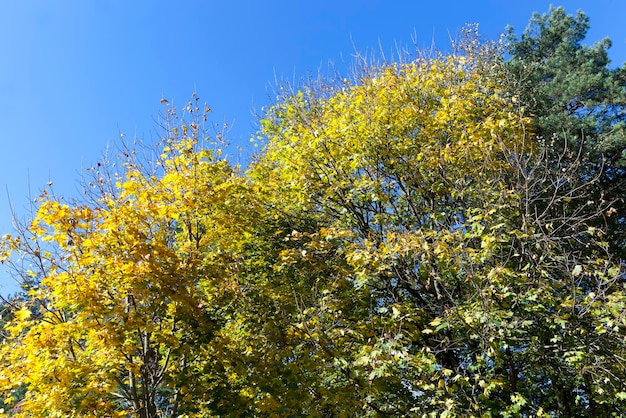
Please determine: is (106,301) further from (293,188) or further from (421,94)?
(421,94)

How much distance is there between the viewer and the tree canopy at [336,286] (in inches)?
184

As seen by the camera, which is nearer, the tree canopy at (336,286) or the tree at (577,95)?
the tree canopy at (336,286)

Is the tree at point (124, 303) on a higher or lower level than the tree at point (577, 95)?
lower

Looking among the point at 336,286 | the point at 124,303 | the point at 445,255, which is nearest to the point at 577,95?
the point at 445,255

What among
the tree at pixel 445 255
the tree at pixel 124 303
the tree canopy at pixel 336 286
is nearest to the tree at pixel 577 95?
the tree at pixel 445 255

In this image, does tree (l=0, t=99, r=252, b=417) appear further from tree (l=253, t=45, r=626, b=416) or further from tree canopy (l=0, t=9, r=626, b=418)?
tree (l=253, t=45, r=626, b=416)

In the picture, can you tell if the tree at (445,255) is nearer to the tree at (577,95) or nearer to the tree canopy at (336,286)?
the tree canopy at (336,286)

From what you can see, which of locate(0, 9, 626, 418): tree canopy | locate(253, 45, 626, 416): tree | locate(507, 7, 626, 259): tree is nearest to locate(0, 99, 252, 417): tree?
locate(0, 9, 626, 418): tree canopy

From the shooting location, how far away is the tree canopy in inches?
184

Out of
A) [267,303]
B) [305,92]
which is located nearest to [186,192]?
[267,303]

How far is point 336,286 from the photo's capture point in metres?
5.70

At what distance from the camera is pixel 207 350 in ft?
17.5

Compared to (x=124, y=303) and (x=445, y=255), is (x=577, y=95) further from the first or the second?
(x=124, y=303)

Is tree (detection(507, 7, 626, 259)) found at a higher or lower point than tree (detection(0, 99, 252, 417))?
higher
